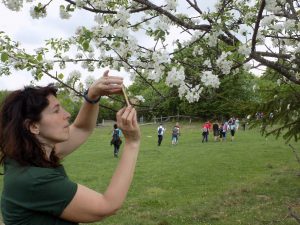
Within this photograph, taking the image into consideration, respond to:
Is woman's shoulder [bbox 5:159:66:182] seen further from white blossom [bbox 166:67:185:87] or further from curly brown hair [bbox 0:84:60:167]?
white blossom [bbox 166:67:185:87]

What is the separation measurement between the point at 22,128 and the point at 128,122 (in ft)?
1.46

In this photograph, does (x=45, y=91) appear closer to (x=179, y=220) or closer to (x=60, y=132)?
(x=60, y=132)

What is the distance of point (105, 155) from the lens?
66.3 feet

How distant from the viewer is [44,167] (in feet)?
6.15

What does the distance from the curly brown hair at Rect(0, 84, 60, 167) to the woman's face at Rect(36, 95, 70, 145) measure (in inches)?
0.9

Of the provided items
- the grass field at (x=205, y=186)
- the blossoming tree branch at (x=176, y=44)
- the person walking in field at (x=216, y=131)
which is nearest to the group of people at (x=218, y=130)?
the person walking in field at (x=216, y=131)

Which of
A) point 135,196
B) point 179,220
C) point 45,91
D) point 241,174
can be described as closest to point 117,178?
point 45,91

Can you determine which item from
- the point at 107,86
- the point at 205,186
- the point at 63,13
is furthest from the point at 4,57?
the point at 205,186

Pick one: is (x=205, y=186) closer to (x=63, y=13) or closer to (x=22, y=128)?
(x=63, y=13)

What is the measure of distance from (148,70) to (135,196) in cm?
677

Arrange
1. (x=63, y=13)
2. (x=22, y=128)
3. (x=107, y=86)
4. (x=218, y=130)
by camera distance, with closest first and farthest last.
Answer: (x=22, y=128)
(x=107, y=86)
(x=63, y=13)
(x=218, y=130)

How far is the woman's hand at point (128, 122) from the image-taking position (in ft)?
6.11

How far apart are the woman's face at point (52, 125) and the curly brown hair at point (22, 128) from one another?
0.07 feet

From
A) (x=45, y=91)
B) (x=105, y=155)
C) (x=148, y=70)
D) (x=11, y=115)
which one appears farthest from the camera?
(x=105, y=155)
